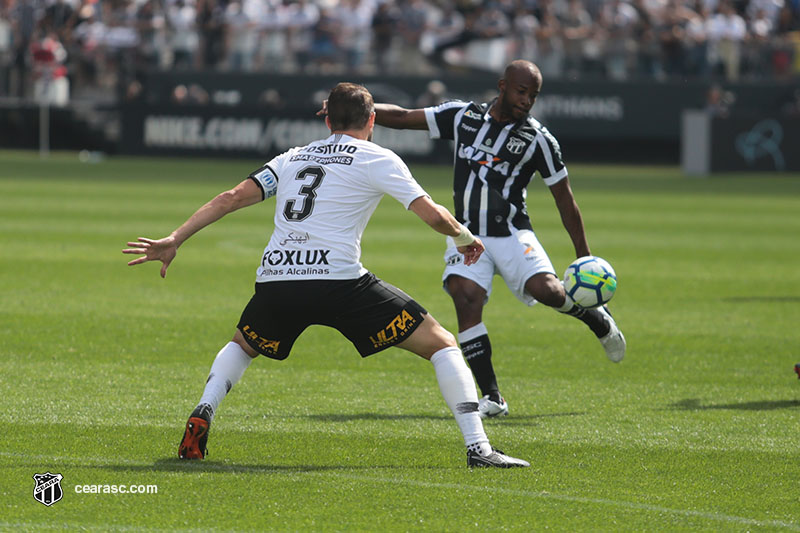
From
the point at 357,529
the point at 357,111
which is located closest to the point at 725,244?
the point at 357,111

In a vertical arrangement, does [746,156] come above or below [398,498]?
below

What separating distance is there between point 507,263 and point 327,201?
2026 millimetres

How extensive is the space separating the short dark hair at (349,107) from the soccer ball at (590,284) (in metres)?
2.04

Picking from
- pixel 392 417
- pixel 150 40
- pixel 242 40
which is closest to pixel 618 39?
pixel 242 40

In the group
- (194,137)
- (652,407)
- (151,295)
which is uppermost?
(652,407)

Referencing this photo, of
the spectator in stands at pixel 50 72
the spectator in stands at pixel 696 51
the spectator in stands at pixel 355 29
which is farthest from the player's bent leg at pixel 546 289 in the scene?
the spectator in stands at pixel 50 72

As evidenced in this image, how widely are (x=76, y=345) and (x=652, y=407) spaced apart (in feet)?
14.2

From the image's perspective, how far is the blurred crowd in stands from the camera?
31734 mm

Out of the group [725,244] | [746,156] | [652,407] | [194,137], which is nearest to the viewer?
[652,407]

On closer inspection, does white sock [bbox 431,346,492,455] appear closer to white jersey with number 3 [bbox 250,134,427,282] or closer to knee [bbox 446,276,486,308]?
white jersey with number 3 [bbox 250,134,427,282]

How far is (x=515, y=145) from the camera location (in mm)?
7738

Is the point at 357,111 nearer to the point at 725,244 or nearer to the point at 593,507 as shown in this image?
the point at 593,507

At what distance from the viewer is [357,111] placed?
606 centimetres

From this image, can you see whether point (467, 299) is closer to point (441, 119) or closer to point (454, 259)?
point (454, 259)
